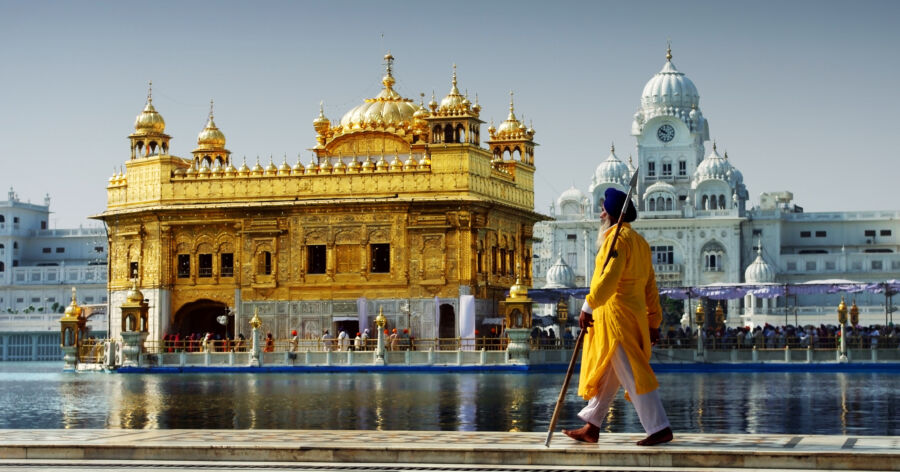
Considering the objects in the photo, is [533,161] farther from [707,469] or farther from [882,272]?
[882,272]

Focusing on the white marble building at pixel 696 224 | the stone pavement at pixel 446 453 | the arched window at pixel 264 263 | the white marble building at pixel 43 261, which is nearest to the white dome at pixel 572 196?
the white marble building at pixel 696 224

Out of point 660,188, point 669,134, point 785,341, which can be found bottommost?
point 785,341

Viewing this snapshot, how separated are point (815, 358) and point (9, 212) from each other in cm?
9722

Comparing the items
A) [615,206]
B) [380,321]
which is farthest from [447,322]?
[615,206]

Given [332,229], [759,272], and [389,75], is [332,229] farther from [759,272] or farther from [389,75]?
[759,272]

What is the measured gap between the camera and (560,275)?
9950 cm

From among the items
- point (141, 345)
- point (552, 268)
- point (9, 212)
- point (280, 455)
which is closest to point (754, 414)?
point (280, 455)

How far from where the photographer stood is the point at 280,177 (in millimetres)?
45812

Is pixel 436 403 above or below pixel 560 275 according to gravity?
below

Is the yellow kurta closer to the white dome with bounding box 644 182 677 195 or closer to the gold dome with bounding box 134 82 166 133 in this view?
the gold dome with bounding box 134 82 166 133

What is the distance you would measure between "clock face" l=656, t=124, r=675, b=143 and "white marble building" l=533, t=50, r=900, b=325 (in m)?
0.08

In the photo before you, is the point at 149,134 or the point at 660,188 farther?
the point at 660,188

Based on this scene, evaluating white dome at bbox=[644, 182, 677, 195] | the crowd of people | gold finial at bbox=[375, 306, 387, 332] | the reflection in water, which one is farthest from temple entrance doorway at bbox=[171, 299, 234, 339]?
white dome at bbox=[644, 182, 677, 195]

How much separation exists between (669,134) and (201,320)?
6474 centimetres
